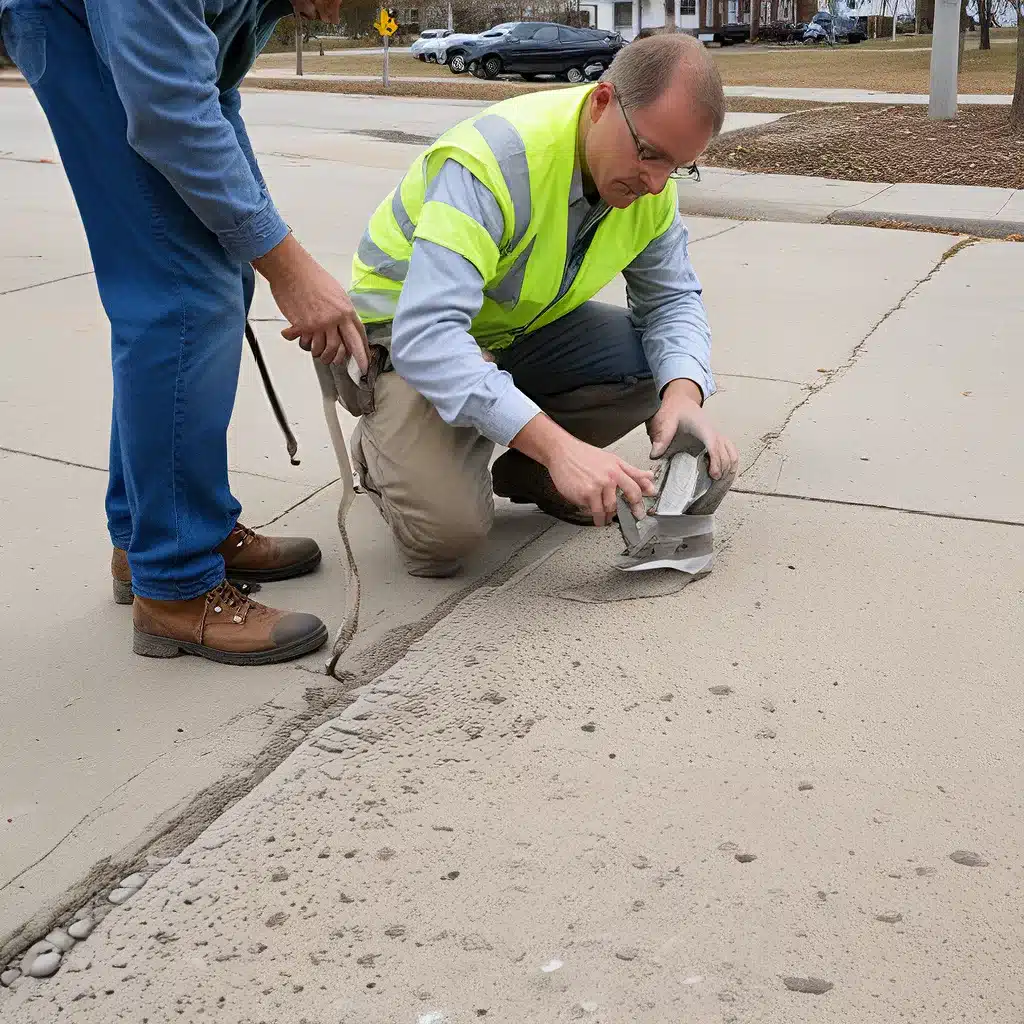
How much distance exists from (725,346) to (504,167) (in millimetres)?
2404

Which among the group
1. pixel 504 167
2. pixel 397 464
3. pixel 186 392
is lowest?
pixel 397 464

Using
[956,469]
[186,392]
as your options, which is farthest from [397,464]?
[956,469]

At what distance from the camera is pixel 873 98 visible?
1662 cm

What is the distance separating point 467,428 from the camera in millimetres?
2836

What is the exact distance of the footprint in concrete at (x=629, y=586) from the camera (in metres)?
2.83

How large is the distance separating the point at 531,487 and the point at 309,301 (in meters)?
1.06

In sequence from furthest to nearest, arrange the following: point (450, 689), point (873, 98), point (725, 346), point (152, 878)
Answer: point (873, 98)
point (725, 346)
point (450, 689)
point (152, 878)

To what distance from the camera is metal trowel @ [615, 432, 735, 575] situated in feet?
9.31

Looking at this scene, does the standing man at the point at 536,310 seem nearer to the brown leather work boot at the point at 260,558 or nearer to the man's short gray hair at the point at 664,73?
the man's short gray hair at the point at 664,73

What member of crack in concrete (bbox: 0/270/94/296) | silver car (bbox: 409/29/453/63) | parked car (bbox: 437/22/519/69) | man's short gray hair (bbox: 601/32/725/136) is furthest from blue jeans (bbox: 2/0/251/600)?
silver car (bbox: 409/29/453/63)

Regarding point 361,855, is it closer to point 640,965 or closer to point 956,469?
point 640,965

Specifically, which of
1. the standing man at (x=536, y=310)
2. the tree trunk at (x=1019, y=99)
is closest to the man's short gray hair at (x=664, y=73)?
the standing man at (x=536, y=310)

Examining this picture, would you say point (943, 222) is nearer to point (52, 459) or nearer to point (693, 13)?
point (52, 459)

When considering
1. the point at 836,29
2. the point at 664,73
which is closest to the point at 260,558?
the point at 664,73
